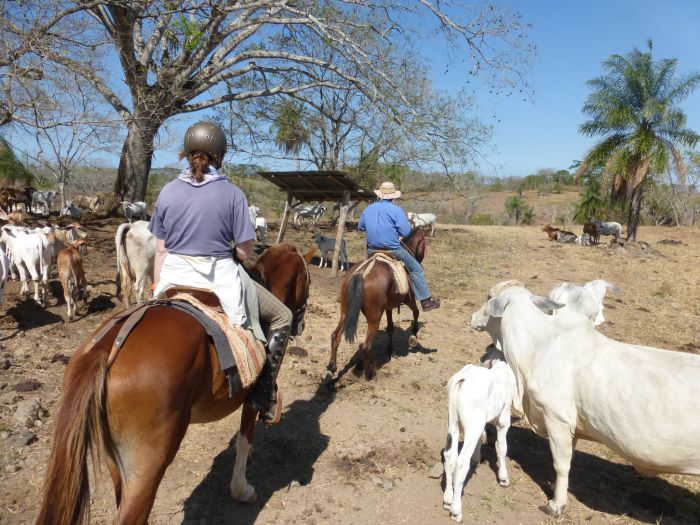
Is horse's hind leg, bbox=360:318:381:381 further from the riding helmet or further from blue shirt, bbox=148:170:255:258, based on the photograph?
the riding helmet

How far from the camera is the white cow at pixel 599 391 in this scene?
3500 mm

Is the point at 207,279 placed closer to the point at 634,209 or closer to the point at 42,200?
the point at 634,209

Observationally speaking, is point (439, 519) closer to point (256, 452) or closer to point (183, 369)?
point (256, 452)

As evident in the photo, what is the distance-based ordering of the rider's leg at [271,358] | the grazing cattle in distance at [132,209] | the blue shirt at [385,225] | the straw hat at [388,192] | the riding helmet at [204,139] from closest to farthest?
1. the riding helmet at [204,139]
2. the rider's leg at [271,358]
3. the blue shirt at [385,225]
4. the straw hat at [388,192]
5. the grazing cattle in distance at [132,209]

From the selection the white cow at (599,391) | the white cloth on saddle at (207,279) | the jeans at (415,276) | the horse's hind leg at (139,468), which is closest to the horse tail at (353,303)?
the jeans at (415,276)

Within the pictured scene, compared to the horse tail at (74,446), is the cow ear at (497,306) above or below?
above

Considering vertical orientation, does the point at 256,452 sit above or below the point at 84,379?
below

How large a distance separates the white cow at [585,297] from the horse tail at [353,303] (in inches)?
96.0

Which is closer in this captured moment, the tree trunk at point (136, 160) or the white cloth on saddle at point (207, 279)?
the white cloth on saddle at point (207, 279)

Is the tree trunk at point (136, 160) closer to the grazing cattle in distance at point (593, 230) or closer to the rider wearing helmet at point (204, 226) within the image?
the rider wearing helmet at point (204, 226)

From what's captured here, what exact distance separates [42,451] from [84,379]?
2871 mm

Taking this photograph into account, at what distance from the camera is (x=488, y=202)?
71.2 meters

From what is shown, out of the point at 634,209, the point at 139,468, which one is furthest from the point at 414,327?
the point at 634,209

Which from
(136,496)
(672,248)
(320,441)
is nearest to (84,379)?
→ (136,496)
